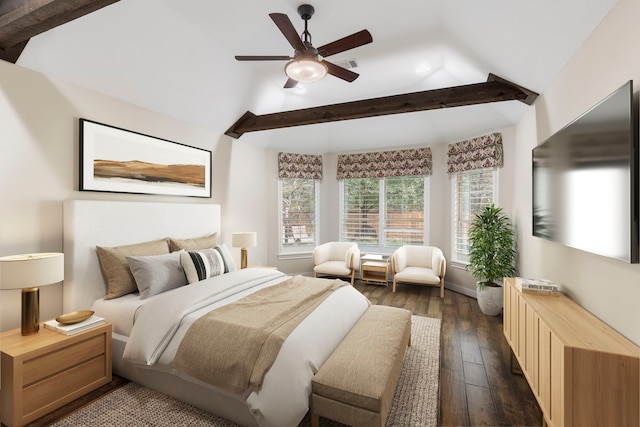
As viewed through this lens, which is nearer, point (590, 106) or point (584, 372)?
point (584, 372)

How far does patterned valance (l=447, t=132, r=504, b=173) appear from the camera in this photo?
436cm

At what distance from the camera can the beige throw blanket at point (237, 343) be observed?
177 centimetres

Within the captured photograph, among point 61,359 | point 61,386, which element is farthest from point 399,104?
point 61,386

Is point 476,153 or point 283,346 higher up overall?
point 476,153

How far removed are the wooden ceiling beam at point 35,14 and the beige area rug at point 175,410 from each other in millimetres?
2589

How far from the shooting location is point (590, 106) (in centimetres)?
203

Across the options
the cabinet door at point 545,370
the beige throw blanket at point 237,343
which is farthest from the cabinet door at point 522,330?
the beige throw blanket at point 237,343

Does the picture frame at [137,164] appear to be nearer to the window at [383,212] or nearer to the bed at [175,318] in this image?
the bed at [175,318]

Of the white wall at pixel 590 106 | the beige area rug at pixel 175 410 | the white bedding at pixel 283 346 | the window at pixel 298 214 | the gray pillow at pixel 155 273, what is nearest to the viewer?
the white wall at pixel 590 106

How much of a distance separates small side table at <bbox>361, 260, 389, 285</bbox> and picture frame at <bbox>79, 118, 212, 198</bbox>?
10.2 ft

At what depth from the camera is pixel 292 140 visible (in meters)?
5.63

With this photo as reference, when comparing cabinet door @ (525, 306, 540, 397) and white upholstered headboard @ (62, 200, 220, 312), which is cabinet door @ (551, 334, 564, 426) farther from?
white upholstered headboard @ (62, 200, 220, 312)

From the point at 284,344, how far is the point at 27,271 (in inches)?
71.3

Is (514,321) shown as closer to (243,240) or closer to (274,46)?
(243,240)
